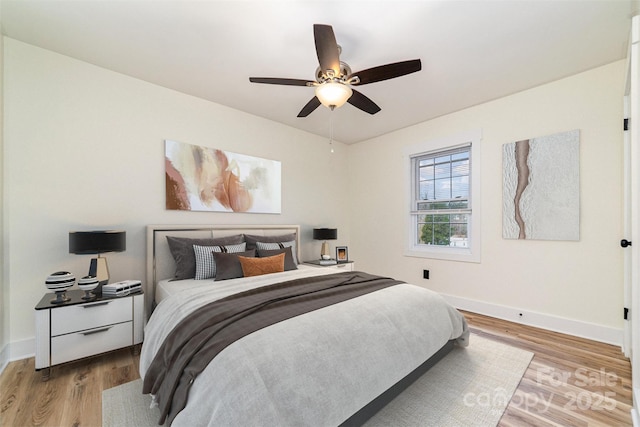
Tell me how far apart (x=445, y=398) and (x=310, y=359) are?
44.3 inches

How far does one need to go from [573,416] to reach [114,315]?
3.36m

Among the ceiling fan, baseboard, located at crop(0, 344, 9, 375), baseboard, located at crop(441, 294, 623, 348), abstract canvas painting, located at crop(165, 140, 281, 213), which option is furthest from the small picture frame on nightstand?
baseboard, located at crop(0, 344, 9, 375)

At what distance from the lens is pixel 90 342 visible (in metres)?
2.10

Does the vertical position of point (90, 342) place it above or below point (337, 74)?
Result: below

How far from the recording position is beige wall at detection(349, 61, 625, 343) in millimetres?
2504

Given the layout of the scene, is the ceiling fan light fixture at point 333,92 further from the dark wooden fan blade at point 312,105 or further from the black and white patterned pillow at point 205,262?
the black and white patterned pillow at point 205,262

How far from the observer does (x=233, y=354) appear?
121 cm

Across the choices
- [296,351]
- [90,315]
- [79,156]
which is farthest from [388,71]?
[90,315]

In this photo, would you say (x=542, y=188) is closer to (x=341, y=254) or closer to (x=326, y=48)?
(x=341, y=254)

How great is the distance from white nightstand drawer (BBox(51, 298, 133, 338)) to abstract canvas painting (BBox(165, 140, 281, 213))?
3.77ft

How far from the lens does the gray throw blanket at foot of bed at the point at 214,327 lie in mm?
1268

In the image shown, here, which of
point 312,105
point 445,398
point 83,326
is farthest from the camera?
point 312,105

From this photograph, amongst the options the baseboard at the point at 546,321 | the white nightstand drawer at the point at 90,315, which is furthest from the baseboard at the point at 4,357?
the baseboard at the point at 546,321

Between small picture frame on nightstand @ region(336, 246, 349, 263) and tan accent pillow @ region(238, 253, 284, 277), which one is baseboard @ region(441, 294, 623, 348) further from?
→ tan accent pillow @ region(238, 253, 284, 277)
